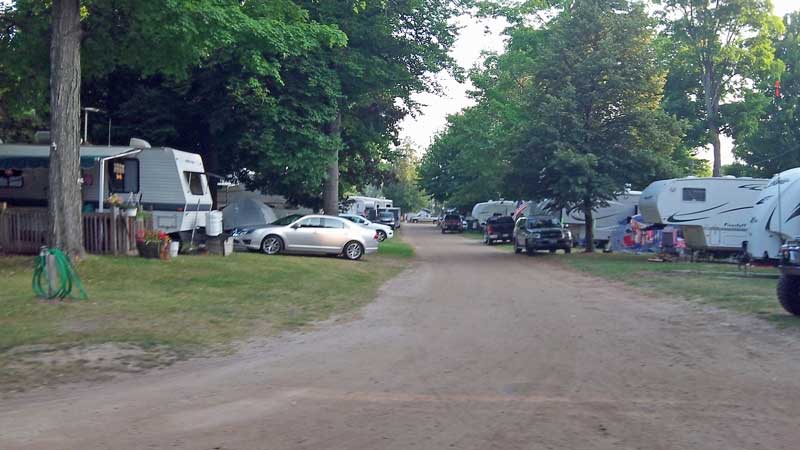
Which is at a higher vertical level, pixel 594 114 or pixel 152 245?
pixel 594 114

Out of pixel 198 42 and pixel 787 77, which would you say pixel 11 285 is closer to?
pixel 198 42

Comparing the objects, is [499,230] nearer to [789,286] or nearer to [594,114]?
[594,114]

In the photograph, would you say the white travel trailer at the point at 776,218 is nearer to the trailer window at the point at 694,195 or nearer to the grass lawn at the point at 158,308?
the trailer window at the point at 694,195

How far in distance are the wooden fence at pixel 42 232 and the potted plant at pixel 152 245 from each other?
0.25 meters

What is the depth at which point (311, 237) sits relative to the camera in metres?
26.1

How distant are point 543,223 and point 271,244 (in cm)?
1417

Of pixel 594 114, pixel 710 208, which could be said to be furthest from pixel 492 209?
pixel 710 208

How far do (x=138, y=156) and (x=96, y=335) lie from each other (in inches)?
490

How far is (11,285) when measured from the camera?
14.1 metres

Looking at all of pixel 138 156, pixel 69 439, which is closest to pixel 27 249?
pixel 138 156

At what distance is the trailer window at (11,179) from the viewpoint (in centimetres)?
2152

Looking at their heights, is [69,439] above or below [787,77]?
below

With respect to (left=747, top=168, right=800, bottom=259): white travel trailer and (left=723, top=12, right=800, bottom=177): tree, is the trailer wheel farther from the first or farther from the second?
(left=723, top=12, right=800, bottom=177): tree

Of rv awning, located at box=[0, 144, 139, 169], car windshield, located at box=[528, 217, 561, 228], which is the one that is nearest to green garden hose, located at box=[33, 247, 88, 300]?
rv awning, located at box=[0, 144, 139, 169]
